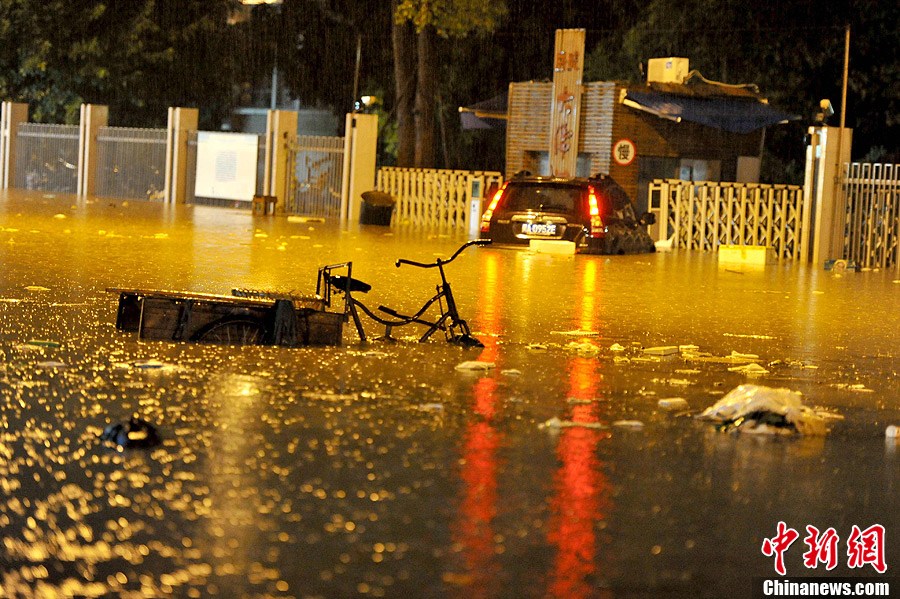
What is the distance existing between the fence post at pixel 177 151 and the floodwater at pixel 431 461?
90.6 ft

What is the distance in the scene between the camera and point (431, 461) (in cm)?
734

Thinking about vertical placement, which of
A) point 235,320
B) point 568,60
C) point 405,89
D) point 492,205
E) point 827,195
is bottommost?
point 235,320

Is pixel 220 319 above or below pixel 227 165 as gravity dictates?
below

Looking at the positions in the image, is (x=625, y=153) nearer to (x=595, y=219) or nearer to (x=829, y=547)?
(x=595, y=219)

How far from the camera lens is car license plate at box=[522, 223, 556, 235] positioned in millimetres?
25031

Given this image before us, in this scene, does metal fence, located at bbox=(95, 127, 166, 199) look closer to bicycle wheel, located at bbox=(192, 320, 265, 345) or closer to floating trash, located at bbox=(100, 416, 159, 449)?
bicycle wheel, located at bbox=(192, 320, 265, 345)

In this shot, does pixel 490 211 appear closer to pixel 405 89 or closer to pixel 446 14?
pixel 446 14

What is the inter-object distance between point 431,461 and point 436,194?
97.2ft

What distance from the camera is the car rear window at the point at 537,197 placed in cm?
2530

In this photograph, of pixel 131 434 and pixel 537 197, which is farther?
pixel 537 197

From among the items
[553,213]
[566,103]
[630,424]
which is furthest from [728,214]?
[630,424]

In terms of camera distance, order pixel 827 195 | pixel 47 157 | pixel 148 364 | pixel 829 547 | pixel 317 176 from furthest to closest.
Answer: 1. pixel 47 157
2. pixel 317 176
3. pixel 827 195
4. pixel 148 364
5. pixel 829 547

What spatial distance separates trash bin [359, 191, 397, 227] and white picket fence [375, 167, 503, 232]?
1.36 m

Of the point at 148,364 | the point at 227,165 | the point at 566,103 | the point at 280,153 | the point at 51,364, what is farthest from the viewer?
the point at 227,165
